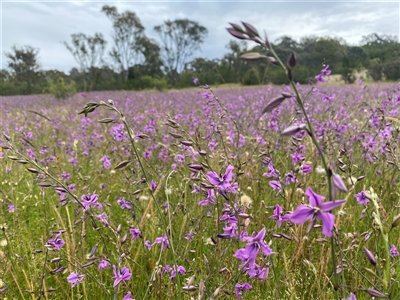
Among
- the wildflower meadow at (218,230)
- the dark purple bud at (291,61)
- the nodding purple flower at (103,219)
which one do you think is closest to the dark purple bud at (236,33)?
the wildflower meadow at (218,230)

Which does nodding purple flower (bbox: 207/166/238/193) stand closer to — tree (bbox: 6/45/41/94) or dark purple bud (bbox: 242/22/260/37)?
dark purple bud (bbox: 242/22/260/37)

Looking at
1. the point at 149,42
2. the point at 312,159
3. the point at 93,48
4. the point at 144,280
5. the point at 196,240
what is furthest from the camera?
the point at 149,42

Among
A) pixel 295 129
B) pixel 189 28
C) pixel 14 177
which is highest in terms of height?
pixel 189 28

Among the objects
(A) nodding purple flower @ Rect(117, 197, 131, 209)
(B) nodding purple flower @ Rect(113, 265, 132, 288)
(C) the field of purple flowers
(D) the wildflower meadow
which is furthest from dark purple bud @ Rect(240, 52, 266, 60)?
(A) nodding purple flower @ Rect(117, 197, 131, 209)

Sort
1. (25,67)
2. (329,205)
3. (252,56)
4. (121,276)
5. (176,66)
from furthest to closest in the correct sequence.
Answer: (176,66)
(25,67)
(121,276)
(252,56)
(329,205)

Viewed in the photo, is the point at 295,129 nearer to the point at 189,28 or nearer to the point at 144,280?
the point at 144,280

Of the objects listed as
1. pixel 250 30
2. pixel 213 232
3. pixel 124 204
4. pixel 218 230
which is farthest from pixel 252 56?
pixel 213 232

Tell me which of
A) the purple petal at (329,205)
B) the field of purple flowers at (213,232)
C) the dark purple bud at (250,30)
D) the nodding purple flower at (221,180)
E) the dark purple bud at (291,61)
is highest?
the dark purple bud at (250,30)

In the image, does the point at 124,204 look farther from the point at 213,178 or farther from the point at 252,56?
the point at 252,56

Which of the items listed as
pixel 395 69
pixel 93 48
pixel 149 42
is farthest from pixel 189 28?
pixel 395 69

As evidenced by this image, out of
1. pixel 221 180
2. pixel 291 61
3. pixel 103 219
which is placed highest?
pixel 291 61

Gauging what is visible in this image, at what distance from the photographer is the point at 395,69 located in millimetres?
18938

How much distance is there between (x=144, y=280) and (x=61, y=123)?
19.4ft

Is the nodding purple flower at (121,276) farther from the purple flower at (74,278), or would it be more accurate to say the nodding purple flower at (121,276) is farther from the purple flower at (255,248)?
the purple flower at (255,248)
